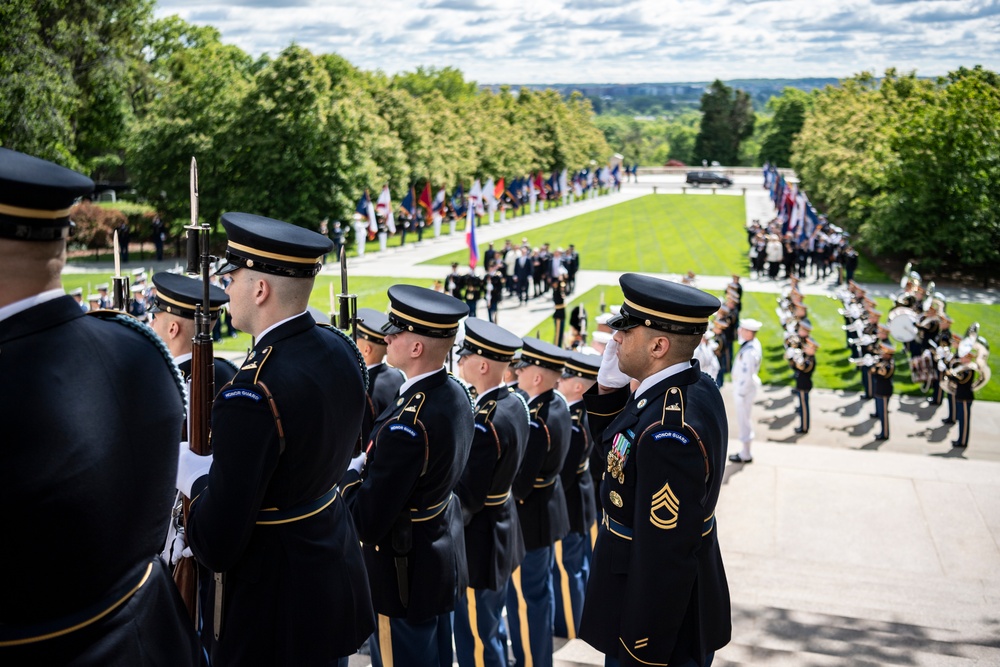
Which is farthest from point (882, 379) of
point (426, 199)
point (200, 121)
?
point (426, 199)

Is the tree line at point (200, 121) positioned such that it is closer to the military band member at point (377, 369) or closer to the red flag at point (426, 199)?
the red flag at point (426, 199)

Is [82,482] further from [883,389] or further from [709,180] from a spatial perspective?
[709,180]

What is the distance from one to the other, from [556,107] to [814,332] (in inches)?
2251

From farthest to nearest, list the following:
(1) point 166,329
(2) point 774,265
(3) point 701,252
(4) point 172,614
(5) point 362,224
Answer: (3) point 701,252 < (5) point 362,224 < (2) point 774,265 < (1) point 166,329 < (4) point 172,614

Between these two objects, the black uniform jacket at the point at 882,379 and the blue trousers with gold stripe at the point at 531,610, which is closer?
the blue trousers with gold stripe at the point at 531,610

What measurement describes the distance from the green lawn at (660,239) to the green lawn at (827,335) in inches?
265

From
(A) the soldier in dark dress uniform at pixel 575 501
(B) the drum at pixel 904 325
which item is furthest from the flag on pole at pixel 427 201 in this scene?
(A) the soldier in dark dress uniform at pixel 575 501

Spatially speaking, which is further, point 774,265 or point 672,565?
point 774,265

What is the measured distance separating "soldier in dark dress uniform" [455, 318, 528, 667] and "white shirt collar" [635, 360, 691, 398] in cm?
155

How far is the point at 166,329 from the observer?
5332mm

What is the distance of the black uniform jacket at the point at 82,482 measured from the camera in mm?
2334

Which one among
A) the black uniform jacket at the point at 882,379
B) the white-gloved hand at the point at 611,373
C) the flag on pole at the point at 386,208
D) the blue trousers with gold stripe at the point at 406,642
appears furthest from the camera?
the flag on pole at the point at 386,208

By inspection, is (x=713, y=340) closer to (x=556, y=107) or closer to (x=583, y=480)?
(x=583, y=480)

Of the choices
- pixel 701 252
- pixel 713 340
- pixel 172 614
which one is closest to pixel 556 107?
pixel 701 252
